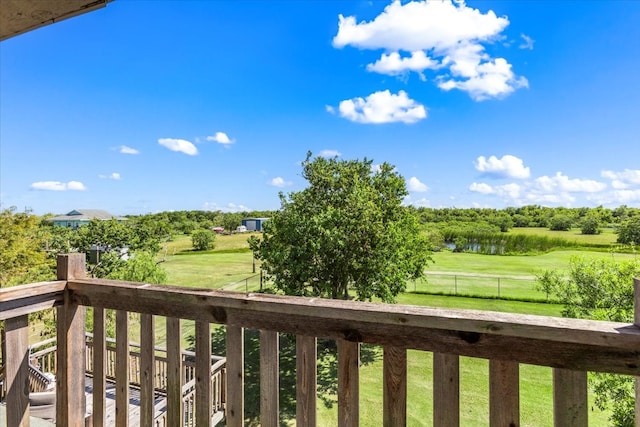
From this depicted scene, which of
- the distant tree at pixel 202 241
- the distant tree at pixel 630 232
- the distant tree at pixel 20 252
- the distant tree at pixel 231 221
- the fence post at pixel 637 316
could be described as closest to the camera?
the fence post at pixel 637 316

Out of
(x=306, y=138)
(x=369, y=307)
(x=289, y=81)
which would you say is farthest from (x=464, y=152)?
(x=369, y=307)

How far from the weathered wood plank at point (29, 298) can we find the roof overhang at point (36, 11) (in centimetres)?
85

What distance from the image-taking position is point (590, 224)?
Answer: 45.8 ft

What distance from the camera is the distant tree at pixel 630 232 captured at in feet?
33.7

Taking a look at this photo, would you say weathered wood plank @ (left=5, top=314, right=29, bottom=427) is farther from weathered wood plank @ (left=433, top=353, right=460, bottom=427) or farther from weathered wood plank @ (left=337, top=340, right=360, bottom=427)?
weathered wood plank @ (left=433, top=353, right=460, bottom=427)

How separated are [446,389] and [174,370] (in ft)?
2.87

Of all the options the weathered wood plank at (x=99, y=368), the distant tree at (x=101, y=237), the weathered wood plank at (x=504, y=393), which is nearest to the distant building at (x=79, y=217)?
the distant tree at (x=101, y=237)

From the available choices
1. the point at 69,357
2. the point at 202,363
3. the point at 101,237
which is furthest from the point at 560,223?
the point at 101,237

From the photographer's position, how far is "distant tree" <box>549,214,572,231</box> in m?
16.1

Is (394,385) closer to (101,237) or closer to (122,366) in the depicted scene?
(122,366)

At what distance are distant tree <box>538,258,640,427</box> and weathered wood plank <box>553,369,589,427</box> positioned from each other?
623 cm

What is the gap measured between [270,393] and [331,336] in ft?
0.98

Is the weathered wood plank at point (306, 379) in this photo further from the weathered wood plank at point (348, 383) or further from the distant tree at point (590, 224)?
the distant tree at point (590, 224)

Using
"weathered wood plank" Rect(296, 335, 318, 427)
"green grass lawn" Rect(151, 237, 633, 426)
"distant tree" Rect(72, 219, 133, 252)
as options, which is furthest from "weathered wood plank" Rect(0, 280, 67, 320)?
"distant tree" Rect(72, 219, 133, 252)
